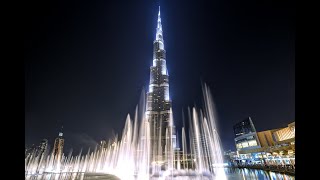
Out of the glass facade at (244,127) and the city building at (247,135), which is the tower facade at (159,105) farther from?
the city building at (247,135)

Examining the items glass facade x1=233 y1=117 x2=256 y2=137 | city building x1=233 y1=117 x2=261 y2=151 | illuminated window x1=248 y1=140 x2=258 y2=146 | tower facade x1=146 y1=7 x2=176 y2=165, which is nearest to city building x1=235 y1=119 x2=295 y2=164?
city building x1=233 y1=117 x2=261 y2=151

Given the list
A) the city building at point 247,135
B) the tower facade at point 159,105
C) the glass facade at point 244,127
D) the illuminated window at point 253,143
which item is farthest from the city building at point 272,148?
the tower facade at point 159,105

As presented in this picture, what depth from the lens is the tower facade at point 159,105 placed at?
455 ft

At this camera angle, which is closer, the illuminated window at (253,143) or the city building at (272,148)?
the city building at (272,148)

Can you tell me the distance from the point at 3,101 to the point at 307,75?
425 centimetres

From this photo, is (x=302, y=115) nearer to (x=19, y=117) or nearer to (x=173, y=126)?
(x=19, y=117)

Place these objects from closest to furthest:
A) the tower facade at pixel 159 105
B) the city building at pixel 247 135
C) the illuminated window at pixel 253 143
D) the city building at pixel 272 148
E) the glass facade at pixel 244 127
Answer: the city building at pixel 272 148, the illuminated window at pixel 253 143, the city building at pixel 247 135, the glass facade at pixel 244 127, the tower facade at pixel 159 105

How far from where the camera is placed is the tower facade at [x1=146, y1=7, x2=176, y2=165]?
455 feet

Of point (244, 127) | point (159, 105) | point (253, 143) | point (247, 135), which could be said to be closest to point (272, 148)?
point (253, 143)

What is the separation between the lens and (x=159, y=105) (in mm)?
159375

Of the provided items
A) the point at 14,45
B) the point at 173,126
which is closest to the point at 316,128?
the point at 14,45

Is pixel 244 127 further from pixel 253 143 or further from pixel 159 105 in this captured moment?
pixel 159 105

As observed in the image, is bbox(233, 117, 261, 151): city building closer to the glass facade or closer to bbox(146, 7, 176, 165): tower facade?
the glass facade

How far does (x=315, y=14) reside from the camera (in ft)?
8.69
